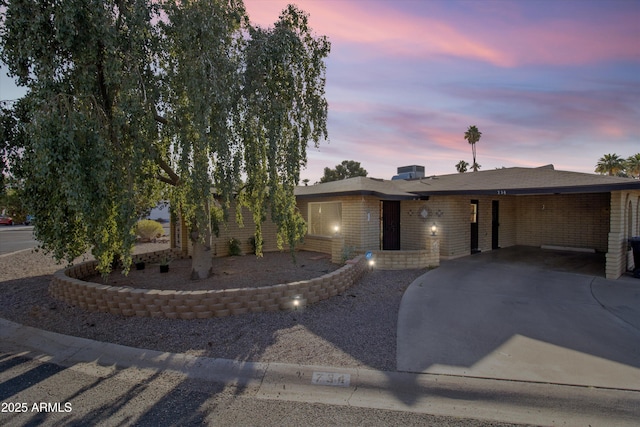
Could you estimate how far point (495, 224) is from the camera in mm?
13180

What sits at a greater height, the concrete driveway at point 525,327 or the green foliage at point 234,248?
the green foliage at point 234,248

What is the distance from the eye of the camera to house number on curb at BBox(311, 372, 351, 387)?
350 centimetres

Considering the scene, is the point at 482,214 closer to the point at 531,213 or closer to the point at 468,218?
the point at 468,218

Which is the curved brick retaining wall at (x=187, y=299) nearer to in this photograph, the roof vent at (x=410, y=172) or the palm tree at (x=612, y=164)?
the roof vent at (x=410, y=172)

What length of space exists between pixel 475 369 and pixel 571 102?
1242 centimetres

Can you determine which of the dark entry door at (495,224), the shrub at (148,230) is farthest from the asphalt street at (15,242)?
the dark entry door at (495,224)

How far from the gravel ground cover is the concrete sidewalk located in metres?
0.22

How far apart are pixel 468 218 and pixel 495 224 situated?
2.41m

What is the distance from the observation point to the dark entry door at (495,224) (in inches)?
513

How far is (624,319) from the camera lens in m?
5.24

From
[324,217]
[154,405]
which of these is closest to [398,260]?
[324,217]

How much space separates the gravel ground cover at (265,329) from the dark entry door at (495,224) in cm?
829

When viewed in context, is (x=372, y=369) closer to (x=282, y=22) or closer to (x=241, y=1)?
(x=282, y=22)

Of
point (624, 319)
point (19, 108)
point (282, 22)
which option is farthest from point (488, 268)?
point (19, 108)
